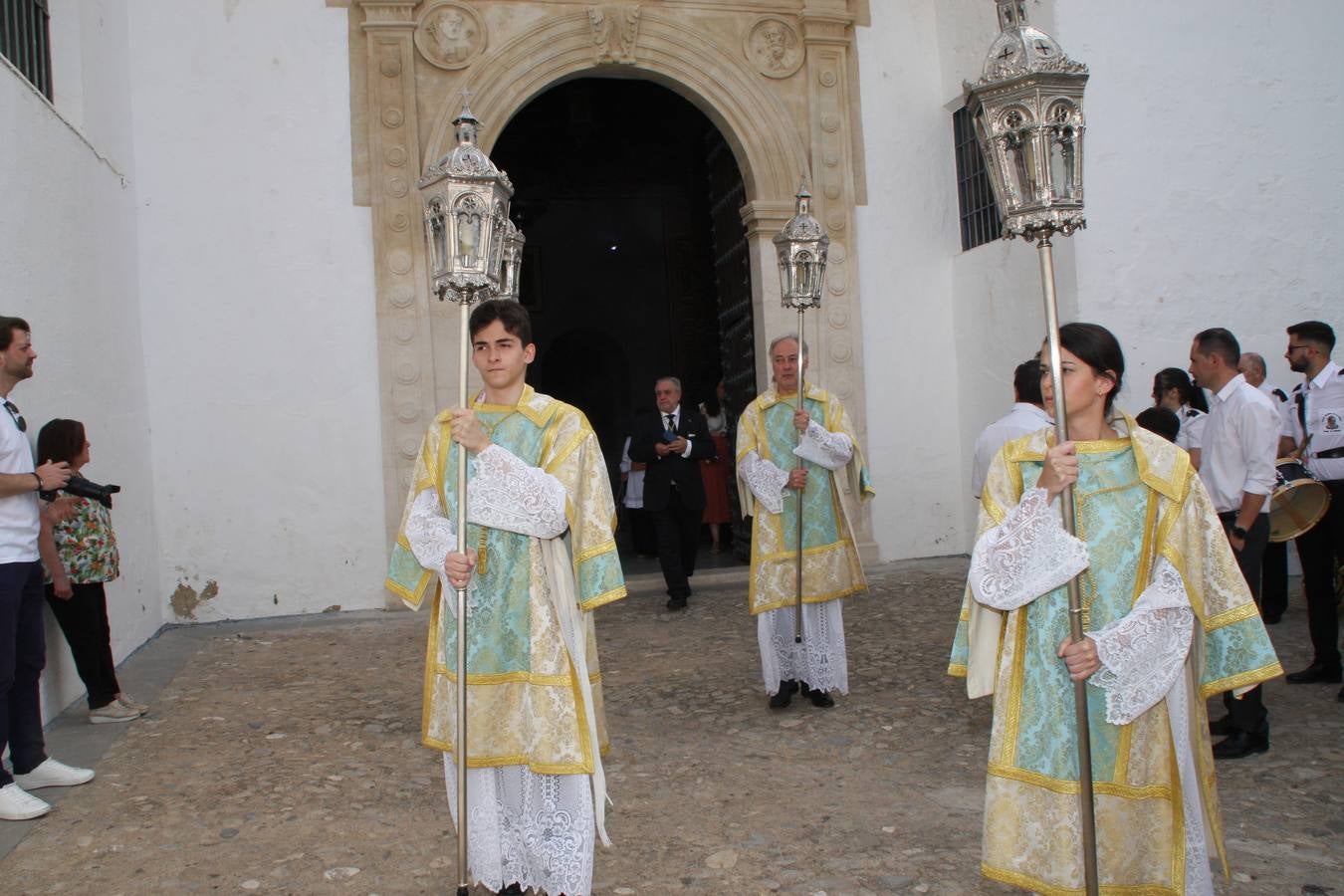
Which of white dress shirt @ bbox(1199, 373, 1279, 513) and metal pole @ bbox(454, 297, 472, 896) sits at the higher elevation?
white dress shirt @ bbox(1199, 373, 1279, 513)

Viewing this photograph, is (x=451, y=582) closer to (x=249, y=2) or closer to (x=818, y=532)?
(x=818, y=532)

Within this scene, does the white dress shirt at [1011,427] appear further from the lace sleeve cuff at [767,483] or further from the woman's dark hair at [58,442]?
the woman's dark hair at [58,442]

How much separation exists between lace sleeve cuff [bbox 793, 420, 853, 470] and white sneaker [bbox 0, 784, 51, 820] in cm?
343

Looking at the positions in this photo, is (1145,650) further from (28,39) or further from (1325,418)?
(28,39)

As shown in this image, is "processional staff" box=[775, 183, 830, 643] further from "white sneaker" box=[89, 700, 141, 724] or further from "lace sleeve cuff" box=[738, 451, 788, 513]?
"white sneaker" box=[89, 700, 141, 724]

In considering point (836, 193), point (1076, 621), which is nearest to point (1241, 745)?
point (1076, 621)

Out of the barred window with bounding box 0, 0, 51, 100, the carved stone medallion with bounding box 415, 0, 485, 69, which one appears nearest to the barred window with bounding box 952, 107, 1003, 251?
the carved stone medallion with bounding box 415, 0, 485, 69

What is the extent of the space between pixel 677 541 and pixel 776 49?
13.1ft

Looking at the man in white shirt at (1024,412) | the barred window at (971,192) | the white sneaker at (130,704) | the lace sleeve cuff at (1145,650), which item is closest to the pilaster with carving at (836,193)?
the barred window at (971,192)

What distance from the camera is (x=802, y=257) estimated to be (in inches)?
242

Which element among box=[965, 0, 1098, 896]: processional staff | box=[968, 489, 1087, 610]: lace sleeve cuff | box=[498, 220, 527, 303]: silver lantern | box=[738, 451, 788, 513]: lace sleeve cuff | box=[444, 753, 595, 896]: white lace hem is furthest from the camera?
box=[738, 451, 788, 513]: lace sleeve cuff

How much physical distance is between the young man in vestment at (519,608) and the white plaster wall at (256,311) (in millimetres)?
5073

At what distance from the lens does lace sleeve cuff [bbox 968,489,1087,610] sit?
2662 mm

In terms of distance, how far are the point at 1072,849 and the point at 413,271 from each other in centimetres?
675
